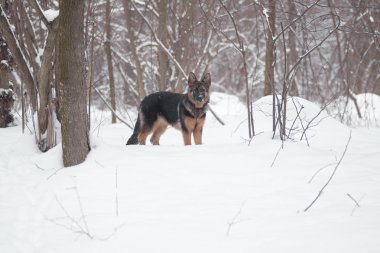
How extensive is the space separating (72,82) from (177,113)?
3.18 meters

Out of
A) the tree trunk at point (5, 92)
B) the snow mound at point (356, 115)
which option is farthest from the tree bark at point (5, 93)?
the snow mound at point (356, 115)

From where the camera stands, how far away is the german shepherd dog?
264 inches

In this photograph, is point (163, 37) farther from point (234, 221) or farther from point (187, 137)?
point (234, 221)

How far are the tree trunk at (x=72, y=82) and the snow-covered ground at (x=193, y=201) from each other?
0.21 meters

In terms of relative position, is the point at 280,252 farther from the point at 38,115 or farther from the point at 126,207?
the point at 38,115

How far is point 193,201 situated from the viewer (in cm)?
315

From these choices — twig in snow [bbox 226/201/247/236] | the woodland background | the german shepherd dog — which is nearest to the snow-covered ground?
twig in snow [bbox 226/201/247/236]

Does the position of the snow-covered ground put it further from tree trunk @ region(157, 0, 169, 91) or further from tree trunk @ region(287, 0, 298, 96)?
tree trunk @ region(157, 0, 169, 91)

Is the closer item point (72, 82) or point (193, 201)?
point (193, 201)

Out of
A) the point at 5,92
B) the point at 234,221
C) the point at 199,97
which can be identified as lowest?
the point at 234,221

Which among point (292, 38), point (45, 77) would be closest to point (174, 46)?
point (292, 38)

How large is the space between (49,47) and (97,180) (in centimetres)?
234

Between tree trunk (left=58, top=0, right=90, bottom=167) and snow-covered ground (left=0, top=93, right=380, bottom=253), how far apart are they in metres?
0.21

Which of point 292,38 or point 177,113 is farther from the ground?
point 292,38
